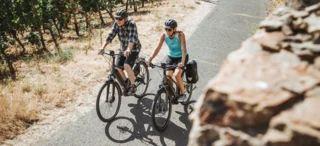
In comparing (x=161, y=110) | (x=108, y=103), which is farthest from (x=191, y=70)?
(x=108, y=103)

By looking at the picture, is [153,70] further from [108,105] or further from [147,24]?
[147,24]

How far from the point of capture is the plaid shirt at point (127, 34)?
6.80m

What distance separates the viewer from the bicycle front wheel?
650cm

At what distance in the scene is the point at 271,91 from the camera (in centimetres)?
225

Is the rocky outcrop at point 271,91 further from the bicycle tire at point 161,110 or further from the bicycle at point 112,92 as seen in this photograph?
the bicycle at point 112,92

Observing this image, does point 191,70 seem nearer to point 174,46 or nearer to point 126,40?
point 174,46

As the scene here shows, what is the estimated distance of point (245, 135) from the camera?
7.66 ft

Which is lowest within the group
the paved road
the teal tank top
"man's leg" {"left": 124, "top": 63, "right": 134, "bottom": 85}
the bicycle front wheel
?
the paved road

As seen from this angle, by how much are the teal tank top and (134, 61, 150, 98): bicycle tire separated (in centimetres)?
158

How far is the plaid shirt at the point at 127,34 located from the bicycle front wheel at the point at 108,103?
1164 mm

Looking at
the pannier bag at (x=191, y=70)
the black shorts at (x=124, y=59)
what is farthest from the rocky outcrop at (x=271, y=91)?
the black shorts at (x=124, y=59)

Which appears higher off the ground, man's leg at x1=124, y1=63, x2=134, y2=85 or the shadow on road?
man's leg at x1=124, y1=63, x2=134, y2=85

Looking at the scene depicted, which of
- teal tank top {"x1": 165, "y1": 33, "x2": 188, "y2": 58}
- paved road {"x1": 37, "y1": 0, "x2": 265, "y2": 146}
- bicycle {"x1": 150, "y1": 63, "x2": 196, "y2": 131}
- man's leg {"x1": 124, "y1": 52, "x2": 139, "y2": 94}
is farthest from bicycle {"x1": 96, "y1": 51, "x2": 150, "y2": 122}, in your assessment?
teal tank top {"x1": 165, "y1": 33, "x2": 188, "y2": 58}

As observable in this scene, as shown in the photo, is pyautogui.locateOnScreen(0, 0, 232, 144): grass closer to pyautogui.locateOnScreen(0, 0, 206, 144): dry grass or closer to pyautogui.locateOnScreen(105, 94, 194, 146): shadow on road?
pyautogui.locateOnScreen(0, 0, 206, 144): dry grass
